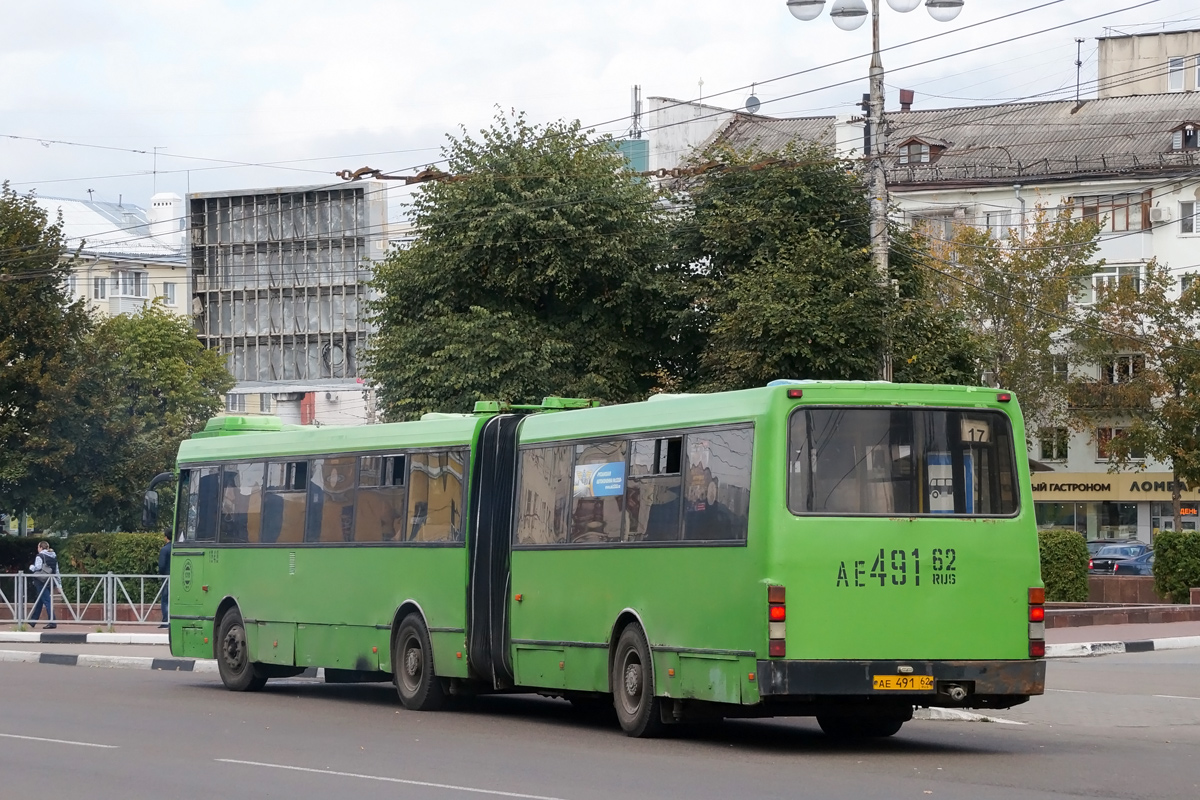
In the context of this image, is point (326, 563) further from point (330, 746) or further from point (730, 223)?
point (730, 223)

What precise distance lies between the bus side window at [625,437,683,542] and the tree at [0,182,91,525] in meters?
29.5

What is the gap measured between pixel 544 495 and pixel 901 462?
12.7ft

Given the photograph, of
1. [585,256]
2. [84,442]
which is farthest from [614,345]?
[84,442]

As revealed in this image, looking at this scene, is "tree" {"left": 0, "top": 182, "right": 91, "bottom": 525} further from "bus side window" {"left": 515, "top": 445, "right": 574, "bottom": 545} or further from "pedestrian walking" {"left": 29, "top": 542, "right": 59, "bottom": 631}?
"bus side window" {"left": 515, "top": 445, "right": 574, "bottom": 545}

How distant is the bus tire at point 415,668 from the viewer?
705 inches

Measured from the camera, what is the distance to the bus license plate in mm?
13383

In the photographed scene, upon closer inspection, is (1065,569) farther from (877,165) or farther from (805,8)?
(805,8)

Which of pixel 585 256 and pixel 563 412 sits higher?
pixel 585 256

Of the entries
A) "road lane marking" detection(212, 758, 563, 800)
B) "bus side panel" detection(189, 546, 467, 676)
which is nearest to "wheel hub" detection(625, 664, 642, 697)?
"bus side panel" detection(189, 546, 467, 676)

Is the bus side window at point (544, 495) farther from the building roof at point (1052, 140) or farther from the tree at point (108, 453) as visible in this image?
the building roof at point (1052, 140)

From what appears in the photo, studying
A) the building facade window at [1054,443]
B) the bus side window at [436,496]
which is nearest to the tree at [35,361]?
the bus side window at [436,496]

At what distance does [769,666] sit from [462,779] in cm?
248

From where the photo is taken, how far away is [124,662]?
2564 centimetres

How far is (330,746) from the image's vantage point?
14234 mm
